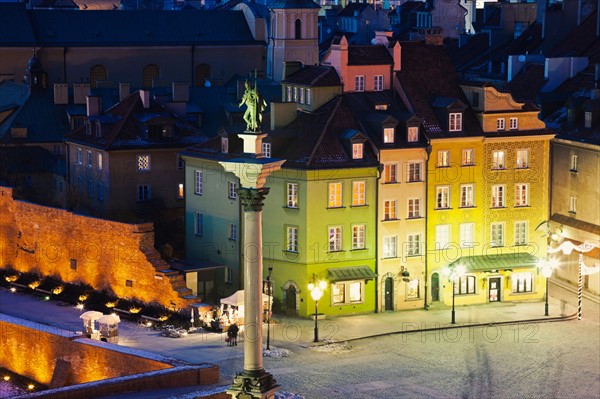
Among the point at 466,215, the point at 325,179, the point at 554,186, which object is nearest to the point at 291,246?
the point at 325,179

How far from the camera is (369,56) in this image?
71.9 m

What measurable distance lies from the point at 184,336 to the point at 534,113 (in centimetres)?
1792

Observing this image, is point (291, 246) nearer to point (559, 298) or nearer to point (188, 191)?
point (188, 191)

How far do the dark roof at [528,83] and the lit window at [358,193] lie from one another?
17.8 meters

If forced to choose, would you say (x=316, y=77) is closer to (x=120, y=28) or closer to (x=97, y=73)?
(x=97, y=73)

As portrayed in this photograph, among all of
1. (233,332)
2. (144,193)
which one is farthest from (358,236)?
(144,193)

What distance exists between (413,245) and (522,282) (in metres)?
4.96

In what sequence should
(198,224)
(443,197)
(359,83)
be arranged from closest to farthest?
(443,197), (359,83), (198,224)

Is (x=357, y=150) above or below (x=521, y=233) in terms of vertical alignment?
above

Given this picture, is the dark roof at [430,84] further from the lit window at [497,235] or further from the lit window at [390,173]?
the lit window at [497,235]

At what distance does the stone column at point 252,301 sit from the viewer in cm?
4378

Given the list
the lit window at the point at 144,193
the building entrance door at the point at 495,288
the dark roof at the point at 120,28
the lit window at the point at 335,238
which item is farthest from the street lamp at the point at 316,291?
the dark roof at the point at 120,28

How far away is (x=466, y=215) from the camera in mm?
71438

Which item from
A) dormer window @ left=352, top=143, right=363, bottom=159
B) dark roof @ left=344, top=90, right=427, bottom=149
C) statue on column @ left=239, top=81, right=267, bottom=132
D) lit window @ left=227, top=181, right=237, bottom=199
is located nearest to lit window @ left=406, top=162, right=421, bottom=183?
dark roof @ left=344, top=90, right=427, bottom=149
